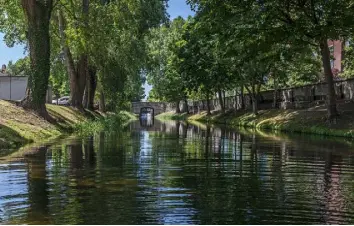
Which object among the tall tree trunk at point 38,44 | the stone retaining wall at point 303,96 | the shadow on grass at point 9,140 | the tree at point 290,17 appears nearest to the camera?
the shadow on grass at point 9,140

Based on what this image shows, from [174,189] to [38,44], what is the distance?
16.5 meters

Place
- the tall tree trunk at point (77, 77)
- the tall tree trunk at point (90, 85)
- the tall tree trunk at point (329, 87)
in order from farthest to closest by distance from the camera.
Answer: the tall tree trunk at point (90, 85) → the tall tree trunk at point (77, 77) → the tall tree trunk at point (329, 87)

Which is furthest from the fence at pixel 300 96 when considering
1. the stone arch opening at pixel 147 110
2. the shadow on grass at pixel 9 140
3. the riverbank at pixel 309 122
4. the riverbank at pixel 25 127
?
the stone arch opening at pixel 147 110

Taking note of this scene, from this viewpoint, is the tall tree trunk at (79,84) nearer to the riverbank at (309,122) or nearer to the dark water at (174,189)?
the riverbank at (309,122)

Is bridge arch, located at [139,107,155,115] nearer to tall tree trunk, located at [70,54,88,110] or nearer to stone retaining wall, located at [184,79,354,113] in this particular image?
stone retaining wall, located at [184,79,354,113]

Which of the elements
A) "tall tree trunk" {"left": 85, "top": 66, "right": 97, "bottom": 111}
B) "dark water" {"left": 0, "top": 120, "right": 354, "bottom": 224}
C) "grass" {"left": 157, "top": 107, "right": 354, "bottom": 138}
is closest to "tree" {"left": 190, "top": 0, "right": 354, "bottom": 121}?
"grass" {"left": 157, "top": 107, "right": 354, "bottom": 138}

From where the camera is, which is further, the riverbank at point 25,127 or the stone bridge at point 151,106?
the stone bridge at point 151,106

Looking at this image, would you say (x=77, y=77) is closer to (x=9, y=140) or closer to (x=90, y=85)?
(x=90, y=85)

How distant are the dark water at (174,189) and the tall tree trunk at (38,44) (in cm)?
956

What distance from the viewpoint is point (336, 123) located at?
29.3 m

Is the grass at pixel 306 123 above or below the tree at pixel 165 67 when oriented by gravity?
below

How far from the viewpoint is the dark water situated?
704cm

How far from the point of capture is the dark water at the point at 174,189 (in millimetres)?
7035

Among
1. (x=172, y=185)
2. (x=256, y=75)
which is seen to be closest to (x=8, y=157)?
(x=172, y=185)
